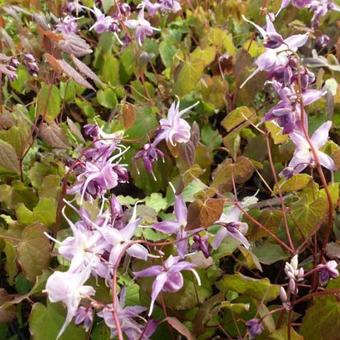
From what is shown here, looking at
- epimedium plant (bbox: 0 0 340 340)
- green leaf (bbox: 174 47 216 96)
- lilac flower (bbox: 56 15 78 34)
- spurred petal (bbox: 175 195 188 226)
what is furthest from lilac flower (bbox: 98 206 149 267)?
lilac flower (bbox: 56 15 78 34)

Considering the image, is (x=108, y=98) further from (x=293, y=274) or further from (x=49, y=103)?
(x=293, y=274)

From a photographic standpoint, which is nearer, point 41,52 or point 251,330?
point 251,330

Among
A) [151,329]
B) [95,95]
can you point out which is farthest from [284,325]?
[95,95]

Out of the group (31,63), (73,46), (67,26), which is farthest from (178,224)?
(67,26)

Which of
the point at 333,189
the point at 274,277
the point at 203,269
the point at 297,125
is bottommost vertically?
the point at 274,277

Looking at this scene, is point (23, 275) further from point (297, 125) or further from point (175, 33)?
point (175, 33)

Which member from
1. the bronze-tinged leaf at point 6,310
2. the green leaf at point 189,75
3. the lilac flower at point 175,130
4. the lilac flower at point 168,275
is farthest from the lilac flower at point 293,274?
the green leaf at point 189,75
